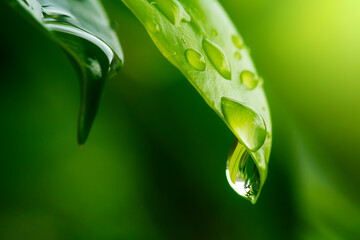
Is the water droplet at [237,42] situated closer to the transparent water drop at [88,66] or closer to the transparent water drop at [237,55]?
the transparent water drop at [237,55]

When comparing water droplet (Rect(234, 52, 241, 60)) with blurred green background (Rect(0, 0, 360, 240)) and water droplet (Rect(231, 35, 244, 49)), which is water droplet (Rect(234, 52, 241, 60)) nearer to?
water droplet (Rect(231, 35, 244, 49))

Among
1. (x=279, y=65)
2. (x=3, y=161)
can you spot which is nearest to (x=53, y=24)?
(x=3, y=161)

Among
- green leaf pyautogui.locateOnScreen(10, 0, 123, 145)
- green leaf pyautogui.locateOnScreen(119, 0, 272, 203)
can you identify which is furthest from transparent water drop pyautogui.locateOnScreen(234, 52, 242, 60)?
green leaf pyautogui.locateOnScreen(10, 0, 123, 145)

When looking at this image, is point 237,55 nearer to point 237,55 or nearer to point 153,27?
point 237,55

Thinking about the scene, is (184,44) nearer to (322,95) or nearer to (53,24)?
(53,24)

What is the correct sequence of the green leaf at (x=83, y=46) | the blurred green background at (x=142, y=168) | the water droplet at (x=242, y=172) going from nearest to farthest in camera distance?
the green leaf at (x=83, y=46) → the water droplet at (x=242, y=172) → the blurred green background at (x=142, y=168)

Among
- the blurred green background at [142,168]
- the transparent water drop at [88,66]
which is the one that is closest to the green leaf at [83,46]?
the transparent water drop at [88,66]
